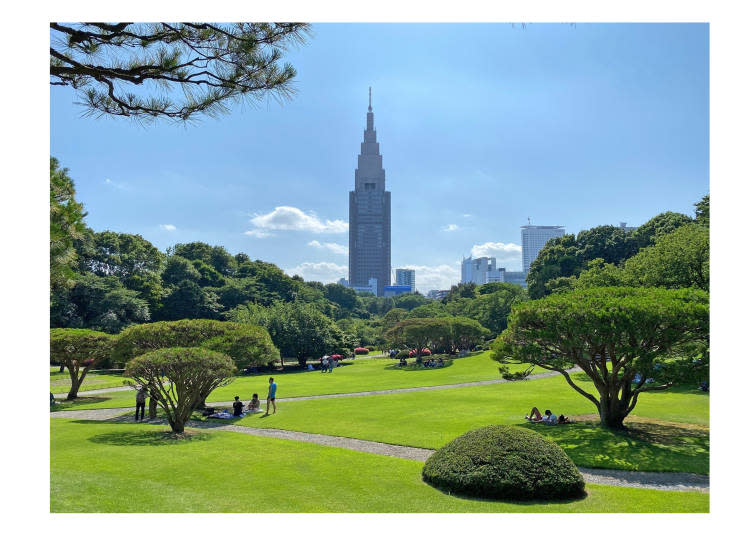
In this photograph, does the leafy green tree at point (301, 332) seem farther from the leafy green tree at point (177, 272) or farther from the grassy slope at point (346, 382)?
the leafy green tree at point (177, 272)

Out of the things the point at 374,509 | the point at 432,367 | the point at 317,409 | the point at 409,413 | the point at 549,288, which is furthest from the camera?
the point at 549,288

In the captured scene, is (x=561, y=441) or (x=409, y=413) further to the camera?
(x=409, y=413)

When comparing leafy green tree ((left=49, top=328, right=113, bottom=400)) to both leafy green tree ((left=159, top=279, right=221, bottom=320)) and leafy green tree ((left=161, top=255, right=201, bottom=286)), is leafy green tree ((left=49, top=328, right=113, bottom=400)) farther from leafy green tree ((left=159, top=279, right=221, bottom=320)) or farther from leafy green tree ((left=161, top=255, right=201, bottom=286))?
leafy green tree ((left=161, top=255, right=201, bottom=286))

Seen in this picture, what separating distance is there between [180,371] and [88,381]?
24.1 metres

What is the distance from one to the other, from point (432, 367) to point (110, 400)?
24099 millimetres

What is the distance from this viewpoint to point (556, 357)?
55.9 feet

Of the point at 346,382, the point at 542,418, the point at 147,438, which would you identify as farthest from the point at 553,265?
the point at 147,438

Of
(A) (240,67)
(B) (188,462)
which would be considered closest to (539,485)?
(B) (188,462)

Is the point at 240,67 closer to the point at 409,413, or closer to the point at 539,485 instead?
the point at 539,485

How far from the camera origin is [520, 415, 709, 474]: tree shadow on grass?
12859mm

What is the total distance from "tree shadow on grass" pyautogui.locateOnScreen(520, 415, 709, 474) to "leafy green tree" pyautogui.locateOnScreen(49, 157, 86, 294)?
13.1 m

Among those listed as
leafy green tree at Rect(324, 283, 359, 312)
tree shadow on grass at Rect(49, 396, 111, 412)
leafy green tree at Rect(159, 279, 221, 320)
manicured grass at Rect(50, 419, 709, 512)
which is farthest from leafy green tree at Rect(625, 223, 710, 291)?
leafy green tree at Rect(324, 283, 359, 312)

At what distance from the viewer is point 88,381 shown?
117ft

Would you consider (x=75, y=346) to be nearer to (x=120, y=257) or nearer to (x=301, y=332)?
(x=301, y=332)
